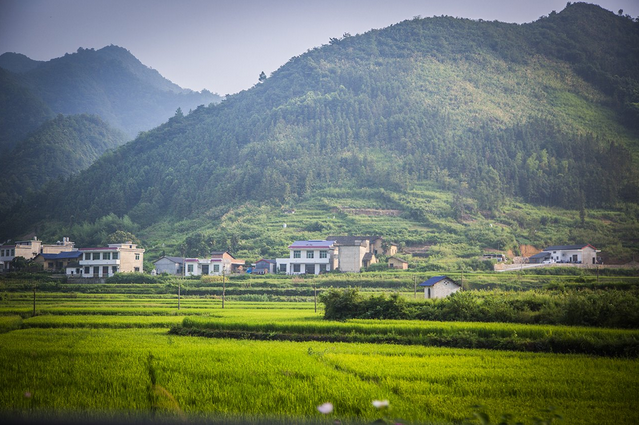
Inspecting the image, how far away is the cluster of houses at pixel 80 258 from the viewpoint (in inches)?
1187

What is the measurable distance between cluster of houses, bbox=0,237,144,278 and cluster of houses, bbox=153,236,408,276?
3.69 metres

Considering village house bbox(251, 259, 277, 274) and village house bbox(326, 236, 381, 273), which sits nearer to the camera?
village house bbox(326, 236, 381, 273)

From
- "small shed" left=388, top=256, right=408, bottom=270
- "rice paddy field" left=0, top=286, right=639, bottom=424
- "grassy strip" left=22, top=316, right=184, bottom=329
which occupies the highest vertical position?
"small shed" left=388, top=256, right=408, bottom=270

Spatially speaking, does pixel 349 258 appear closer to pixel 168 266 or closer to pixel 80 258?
pixel 168 266

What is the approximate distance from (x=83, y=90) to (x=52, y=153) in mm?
11490

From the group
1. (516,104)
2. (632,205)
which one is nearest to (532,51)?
(516,104)

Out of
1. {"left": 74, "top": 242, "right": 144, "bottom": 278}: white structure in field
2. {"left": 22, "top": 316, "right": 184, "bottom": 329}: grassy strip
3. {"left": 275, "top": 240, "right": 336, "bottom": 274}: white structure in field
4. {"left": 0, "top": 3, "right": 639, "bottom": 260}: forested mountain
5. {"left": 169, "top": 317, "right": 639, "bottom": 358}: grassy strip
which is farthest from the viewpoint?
{"left": 0, "top": 3, "right": 639, "bottom": 260}: forested mountain

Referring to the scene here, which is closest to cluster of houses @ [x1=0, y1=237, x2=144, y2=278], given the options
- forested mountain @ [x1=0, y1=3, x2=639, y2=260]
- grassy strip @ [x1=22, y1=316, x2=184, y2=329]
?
forested mountain @ [x1=0, y1=3, x2=639, y2=260]

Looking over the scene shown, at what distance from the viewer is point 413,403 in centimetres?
650

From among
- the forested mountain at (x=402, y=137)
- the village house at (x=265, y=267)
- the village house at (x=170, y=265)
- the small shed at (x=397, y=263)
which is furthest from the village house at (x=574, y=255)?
the village house at (x=170, y=265)

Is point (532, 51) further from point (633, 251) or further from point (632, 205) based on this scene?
point (633, 251)

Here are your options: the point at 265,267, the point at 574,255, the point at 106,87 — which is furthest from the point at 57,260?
the point at 106,87

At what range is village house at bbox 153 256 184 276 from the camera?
1425 inches

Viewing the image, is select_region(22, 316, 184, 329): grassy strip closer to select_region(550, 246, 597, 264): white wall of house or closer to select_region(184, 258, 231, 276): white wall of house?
select_region(184, 258, 231, 276): white wall of house
